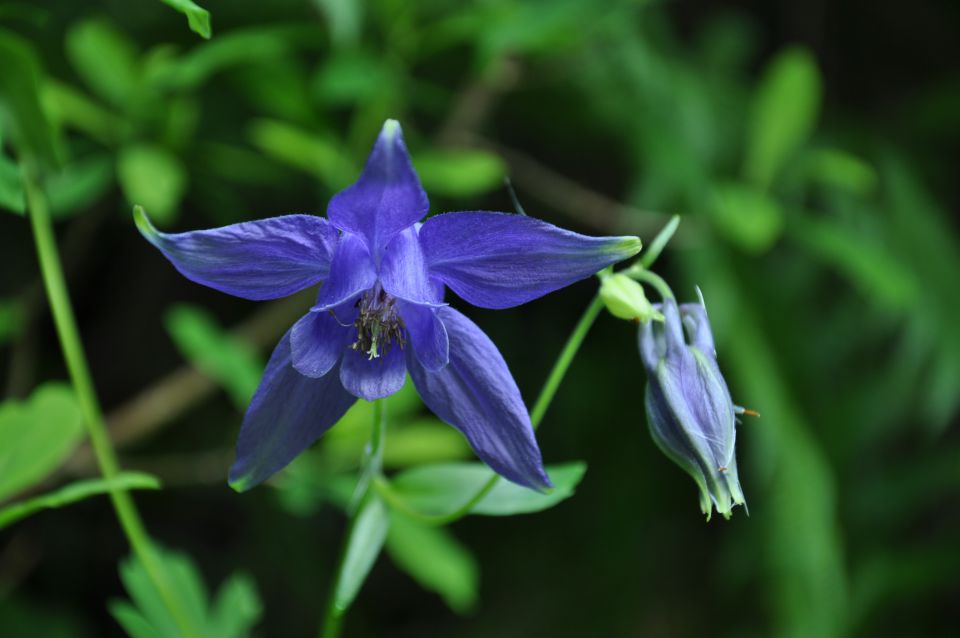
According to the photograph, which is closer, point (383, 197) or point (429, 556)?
point (383, 197)

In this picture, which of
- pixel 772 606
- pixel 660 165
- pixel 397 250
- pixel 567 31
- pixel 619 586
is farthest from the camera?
pixel 619 586

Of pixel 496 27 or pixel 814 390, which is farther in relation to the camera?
pixel 814 390

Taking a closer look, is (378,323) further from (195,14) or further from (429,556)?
(429,556)

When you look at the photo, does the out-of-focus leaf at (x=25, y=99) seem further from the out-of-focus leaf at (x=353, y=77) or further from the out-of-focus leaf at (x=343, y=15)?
the out-of-focus leaf at (x=353, y=77)

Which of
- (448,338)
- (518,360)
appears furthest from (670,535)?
(448,338)

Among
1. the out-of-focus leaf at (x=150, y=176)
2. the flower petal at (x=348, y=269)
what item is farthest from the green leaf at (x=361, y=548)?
the out-of-focus leaf at (x=150, y=176)

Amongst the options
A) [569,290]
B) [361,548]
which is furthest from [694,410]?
[569,290]

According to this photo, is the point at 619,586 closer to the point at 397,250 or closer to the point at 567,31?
the point at 567,31

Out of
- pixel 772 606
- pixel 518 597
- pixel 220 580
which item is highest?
pixel 772 606
